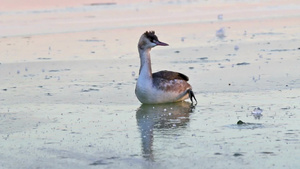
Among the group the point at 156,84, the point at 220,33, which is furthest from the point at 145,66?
the point at 220,33

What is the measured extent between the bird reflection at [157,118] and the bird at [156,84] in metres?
0.11

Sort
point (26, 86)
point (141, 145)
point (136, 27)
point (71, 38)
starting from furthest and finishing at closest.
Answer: point (136, 27)
point (71, 38)
point (26, 86)
point (141, 145)

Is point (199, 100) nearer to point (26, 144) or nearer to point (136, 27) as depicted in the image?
point (26, 144)

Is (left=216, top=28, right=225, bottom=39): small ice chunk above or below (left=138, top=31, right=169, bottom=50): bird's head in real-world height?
below

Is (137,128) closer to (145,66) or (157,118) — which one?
(157,118)

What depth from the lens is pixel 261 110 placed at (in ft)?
29.3

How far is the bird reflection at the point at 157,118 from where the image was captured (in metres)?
7.69

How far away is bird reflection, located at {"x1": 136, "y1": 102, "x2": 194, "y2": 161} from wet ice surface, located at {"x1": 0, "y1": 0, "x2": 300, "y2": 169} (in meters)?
0.01

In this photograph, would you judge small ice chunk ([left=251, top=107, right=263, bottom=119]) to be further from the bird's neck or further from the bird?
the bird's neck

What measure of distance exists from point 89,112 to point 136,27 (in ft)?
35.6

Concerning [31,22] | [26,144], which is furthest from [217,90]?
[31,22]

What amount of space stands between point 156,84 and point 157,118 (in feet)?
4.31

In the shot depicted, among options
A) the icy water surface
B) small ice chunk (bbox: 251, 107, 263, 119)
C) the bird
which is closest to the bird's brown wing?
the bird

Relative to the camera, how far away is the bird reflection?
7685 millimetres
